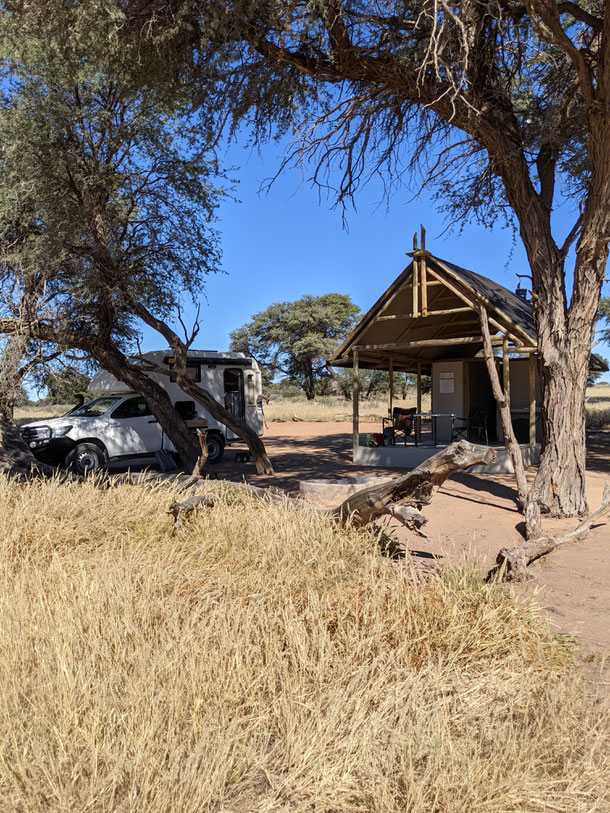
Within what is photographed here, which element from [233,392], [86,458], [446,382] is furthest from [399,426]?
[86,458]

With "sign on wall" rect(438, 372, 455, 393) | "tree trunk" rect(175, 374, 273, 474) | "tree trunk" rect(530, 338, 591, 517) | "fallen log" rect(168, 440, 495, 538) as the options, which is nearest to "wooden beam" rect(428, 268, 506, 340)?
"tree trunk" rect(530, 338, 591, 517)

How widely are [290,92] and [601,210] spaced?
17.8 ft

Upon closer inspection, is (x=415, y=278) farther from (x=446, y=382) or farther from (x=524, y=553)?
(x=524, y=553)

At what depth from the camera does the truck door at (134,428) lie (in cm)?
1443

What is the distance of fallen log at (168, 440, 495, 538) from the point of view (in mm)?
5598

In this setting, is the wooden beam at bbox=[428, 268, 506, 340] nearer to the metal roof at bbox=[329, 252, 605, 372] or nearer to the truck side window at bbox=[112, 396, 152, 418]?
the metal roof at bbox=[329, 252, 605, 372]

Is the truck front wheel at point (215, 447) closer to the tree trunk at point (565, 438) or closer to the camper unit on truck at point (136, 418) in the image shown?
the camper unit on truck at point (136, 418)

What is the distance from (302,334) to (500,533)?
38133 mm

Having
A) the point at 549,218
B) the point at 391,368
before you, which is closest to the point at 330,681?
the point at 549,218

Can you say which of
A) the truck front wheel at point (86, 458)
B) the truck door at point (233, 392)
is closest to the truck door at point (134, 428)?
the truck front wheel at point (86, 458)

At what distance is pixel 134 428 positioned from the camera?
48.3ft

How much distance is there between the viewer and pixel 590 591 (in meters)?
6.15

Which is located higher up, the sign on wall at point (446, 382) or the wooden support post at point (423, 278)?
the wooden support post at point (423, 278)

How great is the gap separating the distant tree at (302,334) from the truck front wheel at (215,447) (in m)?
26.7
